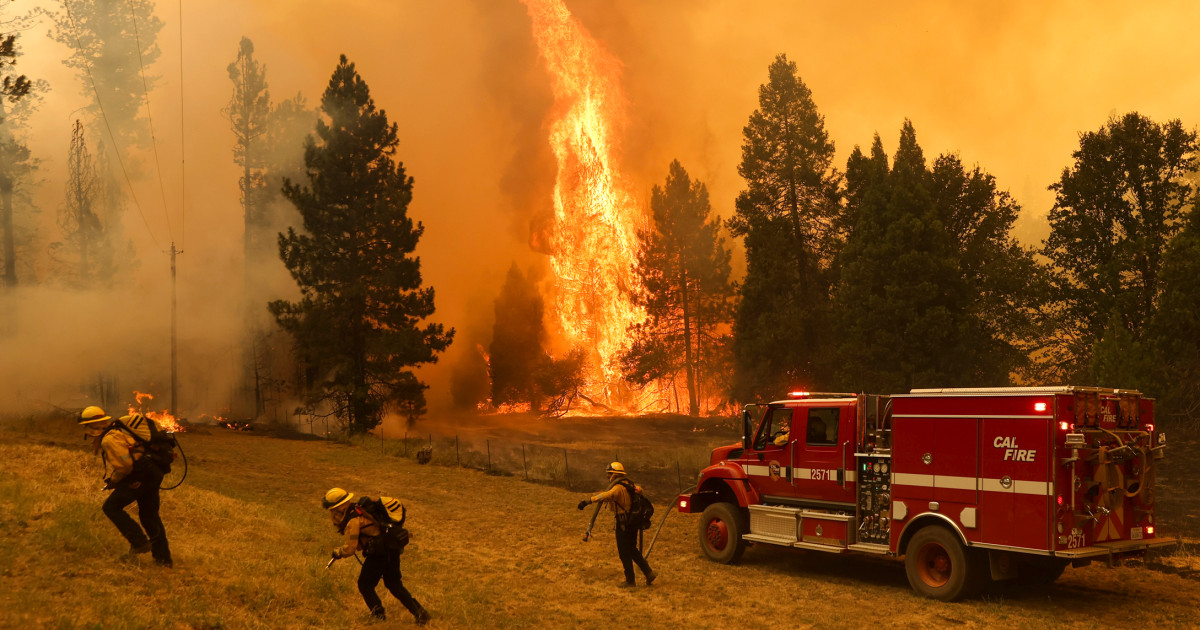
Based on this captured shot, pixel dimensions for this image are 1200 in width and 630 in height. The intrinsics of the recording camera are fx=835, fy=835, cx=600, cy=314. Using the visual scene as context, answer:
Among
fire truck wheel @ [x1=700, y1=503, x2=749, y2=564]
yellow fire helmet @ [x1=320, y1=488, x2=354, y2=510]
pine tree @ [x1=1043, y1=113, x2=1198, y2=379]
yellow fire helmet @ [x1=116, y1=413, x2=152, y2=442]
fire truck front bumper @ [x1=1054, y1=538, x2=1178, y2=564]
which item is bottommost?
fire truck wheel @ [x1=700, y1=503, x2=749, y2=564]

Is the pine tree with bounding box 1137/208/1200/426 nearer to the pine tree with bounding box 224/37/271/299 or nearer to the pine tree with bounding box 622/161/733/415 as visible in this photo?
the pine tree with bounding box 622/161/733/415

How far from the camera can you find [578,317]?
2569 inches

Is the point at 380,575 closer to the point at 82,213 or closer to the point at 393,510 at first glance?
the point at 393,510

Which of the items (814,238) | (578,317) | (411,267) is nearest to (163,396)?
(411,267)

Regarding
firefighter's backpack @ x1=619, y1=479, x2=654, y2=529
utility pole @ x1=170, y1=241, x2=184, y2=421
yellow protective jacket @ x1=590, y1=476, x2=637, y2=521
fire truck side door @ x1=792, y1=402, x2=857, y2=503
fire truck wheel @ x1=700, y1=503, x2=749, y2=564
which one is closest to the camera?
yellow protective jacket @ x1=590, y1=476, x2=637, y2=521

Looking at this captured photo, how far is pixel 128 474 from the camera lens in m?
11.1

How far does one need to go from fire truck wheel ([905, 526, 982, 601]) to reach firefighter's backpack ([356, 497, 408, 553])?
8.31 m

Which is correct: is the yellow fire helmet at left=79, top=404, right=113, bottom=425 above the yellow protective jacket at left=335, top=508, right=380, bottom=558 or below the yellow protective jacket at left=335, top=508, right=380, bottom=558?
above

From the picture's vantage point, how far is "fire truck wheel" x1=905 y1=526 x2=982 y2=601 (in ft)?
42.9

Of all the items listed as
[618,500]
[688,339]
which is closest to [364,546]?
[618,500]

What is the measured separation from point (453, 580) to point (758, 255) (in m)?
37.0

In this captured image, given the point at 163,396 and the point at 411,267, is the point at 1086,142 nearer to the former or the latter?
the point at 411,267

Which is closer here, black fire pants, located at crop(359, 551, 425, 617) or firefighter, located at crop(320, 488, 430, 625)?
firefighter, located at crop(320, 488, 430, 625)

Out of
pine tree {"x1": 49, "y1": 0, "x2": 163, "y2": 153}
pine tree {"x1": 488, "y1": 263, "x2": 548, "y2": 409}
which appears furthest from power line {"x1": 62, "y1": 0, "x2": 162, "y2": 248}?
pine tree {"x1": 488, "y1": 263, "x2": 548, "y2": 409}
